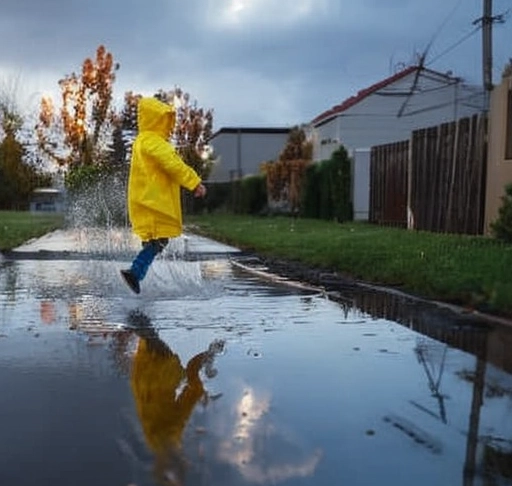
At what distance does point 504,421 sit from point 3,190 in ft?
186

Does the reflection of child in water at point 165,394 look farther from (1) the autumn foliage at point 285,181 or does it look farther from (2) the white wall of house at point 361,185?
(1) the autumn foliage at point 285,181

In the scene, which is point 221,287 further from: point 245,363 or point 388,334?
point 245,363

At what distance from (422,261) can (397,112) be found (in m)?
35.8

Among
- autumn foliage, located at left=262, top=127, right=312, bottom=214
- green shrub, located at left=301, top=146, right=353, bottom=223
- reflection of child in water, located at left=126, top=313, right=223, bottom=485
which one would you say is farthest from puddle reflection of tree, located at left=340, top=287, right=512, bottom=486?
autumn foliage, located at left=262, top=127, right=312, bottom=214

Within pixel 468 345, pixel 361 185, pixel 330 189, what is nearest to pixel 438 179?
pixel 361 185

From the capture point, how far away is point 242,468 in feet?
12.0

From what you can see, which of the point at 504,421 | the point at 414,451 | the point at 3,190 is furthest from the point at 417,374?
the point at 3,190

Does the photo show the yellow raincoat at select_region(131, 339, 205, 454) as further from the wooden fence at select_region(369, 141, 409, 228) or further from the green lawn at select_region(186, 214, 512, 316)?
the wooden fence at select_region(369, 141, 409, 228)

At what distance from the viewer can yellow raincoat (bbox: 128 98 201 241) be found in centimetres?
862

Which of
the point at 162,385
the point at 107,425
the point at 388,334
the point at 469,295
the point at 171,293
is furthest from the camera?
the point at 171,293

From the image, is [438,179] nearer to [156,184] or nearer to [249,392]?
[156,184]

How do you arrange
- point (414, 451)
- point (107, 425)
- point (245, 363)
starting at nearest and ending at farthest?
1. point (414, 451)
2. point (107, 425)
3. point (245, 363)

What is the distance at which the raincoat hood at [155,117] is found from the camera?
895 cm

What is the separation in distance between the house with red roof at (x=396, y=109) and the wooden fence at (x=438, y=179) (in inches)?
837
